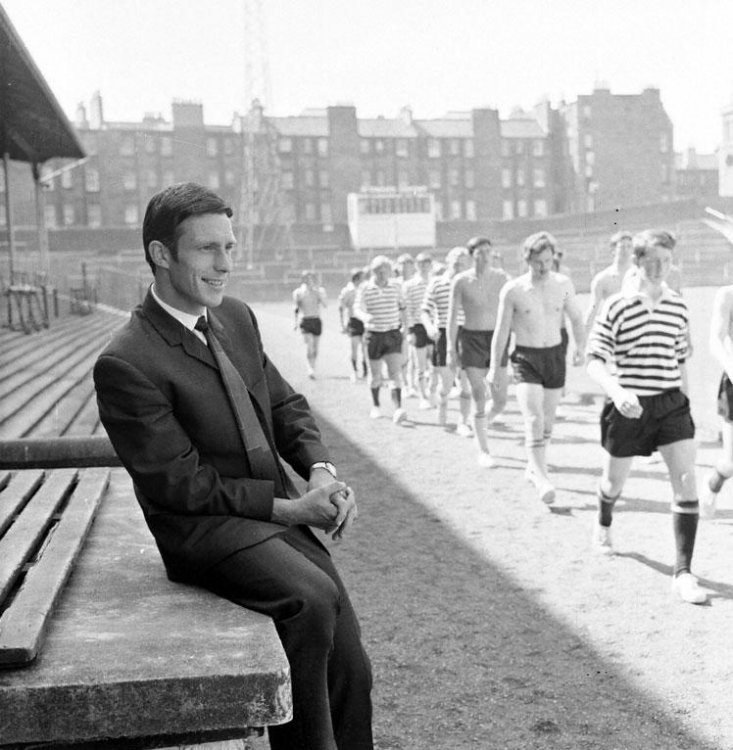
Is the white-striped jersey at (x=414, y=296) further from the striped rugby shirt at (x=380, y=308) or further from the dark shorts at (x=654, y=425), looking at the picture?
the dark shorts at (x=654, y=425)

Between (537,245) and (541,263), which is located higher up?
(537,245)

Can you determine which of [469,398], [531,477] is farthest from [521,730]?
[469,398]

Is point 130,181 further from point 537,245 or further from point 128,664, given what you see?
point 128,664

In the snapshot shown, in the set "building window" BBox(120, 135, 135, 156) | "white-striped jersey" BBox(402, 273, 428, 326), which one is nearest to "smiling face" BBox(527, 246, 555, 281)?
"white-striped jersey" BBox(402, 273, 428, 326)

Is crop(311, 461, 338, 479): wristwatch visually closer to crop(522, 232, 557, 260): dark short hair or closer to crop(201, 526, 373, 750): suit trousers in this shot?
crop(201, 526, 373, 750): suit trousers

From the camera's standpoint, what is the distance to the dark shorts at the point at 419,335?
1447 centimetres

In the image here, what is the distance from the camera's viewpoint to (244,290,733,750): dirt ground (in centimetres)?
400

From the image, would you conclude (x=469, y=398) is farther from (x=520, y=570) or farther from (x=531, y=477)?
(x=520, y=570)

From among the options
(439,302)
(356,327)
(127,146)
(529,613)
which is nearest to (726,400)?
(529,613)

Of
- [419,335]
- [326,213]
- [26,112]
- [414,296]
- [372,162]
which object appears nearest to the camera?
[414,296]

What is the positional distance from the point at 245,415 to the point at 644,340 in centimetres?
349

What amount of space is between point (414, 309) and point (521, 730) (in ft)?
34.7

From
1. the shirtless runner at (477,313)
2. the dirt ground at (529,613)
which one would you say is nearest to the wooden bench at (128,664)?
the dirt ground at (529,613)

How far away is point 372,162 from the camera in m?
91.6
